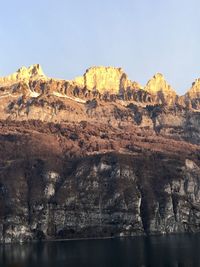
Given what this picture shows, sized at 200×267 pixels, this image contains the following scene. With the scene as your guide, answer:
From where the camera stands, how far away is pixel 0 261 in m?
A: 184

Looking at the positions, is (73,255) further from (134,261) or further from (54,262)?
(134,261)

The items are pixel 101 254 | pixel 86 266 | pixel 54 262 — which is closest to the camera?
pixel 86 266

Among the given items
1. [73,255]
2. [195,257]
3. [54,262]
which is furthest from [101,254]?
[195,257]

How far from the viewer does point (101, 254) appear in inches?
7559

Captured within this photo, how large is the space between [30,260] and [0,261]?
10.0 metres

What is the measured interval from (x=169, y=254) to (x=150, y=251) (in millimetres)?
13468

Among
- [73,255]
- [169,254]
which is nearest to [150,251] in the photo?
[169,254]

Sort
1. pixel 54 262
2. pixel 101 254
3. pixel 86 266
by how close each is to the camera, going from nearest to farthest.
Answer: pixel 86 266
pixel 54 262
pixel 101 254

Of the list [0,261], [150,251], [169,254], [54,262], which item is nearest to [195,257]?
[169,254]

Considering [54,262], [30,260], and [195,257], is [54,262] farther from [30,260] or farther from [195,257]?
[195,257]

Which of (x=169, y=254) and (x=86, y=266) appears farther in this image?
(x=169, y=254)

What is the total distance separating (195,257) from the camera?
170 metres

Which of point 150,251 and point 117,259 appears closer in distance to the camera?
point 117,259

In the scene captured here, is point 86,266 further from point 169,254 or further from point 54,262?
point 169,254
